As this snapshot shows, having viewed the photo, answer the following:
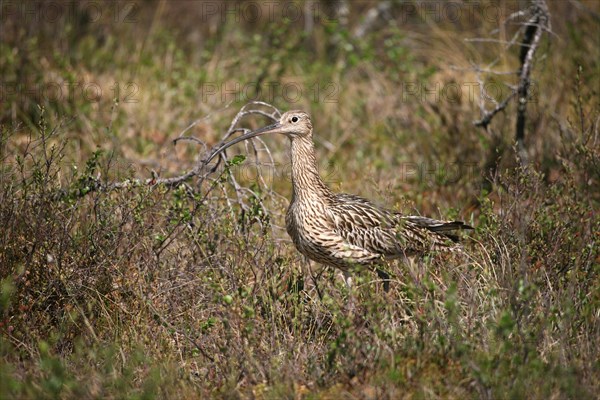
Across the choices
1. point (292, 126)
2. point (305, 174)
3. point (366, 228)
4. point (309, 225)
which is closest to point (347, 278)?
point (366, 228)

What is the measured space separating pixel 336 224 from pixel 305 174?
428mm

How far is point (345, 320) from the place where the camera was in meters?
4.38

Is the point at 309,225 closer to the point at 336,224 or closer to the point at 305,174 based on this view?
A: the point at 336,224

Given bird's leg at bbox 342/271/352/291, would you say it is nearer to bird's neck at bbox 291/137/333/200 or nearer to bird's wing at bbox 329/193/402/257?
bird's wing at bbox 329/193/402/257

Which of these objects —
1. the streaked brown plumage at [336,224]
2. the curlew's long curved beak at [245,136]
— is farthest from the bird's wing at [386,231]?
the curlew's long curved beak at [245,136]

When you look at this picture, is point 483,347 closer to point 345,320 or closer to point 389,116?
point 345,320

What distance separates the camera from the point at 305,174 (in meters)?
6.01

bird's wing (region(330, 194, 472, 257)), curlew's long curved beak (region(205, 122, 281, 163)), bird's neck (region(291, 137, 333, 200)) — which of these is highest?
curlew's long curved beak (region(205, 122, 281, 163))

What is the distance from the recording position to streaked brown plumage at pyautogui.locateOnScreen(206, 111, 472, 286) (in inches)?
226

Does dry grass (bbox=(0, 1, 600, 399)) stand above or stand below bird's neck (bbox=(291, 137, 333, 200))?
below

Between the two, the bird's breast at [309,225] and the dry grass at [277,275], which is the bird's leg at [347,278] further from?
the bird's breast at [309,225]

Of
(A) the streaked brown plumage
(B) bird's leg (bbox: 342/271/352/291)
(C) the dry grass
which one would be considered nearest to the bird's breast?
(A) the streaked brown plumage

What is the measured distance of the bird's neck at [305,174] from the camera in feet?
19.6

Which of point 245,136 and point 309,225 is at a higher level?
point 245,136
